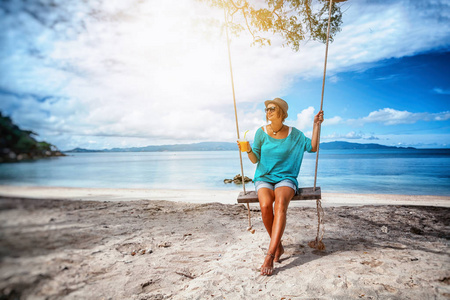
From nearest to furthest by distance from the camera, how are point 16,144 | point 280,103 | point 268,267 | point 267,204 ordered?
point 16,144 → point 268,267 → point 267,204 → point 280,103

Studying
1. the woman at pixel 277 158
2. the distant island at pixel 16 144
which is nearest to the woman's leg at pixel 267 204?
the woman at pixel 277 158

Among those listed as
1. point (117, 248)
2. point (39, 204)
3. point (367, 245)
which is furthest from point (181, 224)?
point (39, 204)

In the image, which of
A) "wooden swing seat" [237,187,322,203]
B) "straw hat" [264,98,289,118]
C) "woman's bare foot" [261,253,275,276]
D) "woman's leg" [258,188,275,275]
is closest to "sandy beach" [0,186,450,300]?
"woman's bare foot" [261,253,275,276]

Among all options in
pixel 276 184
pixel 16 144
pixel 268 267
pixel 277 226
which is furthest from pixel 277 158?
pixel 16 144

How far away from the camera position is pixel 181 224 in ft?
13.7

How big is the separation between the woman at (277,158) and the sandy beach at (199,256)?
1.66 feet

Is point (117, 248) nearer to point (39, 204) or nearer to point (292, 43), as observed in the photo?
point (39, 204)

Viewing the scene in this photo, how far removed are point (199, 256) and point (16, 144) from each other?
2209 millimetres

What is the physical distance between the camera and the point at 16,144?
1243 millimetres

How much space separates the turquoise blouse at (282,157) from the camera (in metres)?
2.92

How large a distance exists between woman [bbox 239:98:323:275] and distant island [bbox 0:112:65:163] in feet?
6.66

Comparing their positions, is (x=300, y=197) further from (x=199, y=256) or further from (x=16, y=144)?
(x=16, y=144)

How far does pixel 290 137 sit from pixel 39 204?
2.46 metres

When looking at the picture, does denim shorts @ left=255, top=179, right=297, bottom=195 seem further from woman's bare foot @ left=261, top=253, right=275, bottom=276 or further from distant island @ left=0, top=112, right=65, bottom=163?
distant island @ left=0, top=112, right=65, bottom=163
